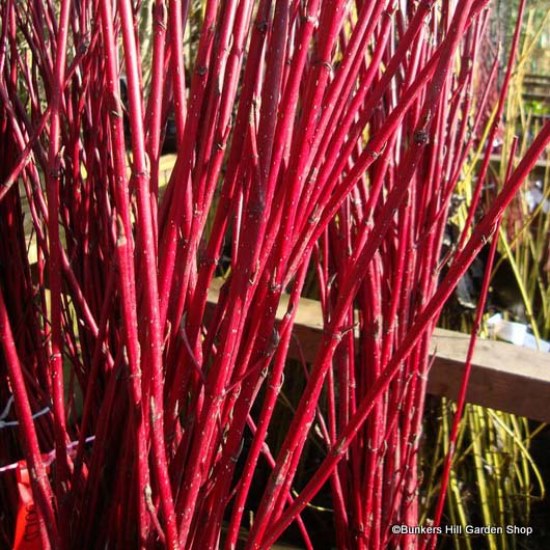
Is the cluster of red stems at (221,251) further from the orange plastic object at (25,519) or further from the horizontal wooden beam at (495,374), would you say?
the horizontal wooden beam at (495,374)

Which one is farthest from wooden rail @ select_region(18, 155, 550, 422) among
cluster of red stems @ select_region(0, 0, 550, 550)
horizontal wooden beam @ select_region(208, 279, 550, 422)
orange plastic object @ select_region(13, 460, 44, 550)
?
orange plastic object @ select_region(13, 460, 44, 550)

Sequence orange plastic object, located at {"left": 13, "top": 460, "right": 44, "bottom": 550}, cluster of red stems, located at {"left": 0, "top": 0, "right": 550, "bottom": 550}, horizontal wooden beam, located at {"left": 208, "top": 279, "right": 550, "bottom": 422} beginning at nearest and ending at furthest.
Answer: cluster of red stems, located at {"left": 0, "top": 0, "right": 550, "bottom": 550}, orange plastic object, located at {"left": 13, "top": 460, "right": 44, "bottom": 550}, horizontal wooden beam, located at {"left": 208, "top": 279, "right": 550, "bottom": 422}

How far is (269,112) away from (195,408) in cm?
35

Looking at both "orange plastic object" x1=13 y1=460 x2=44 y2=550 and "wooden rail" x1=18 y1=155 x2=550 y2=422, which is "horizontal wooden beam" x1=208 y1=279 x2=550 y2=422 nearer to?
"wooden rail" x1=18 y1=155 x2=550 y2=422

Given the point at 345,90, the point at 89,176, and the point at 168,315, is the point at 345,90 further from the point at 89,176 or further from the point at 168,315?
the point at 89,176

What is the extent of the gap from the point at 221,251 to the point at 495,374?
632 mm

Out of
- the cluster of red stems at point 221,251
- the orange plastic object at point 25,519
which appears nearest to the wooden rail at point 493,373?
the cluster of red stems at point 221,251

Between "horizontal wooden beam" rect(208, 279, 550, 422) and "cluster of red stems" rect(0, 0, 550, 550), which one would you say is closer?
"cluster of red stems" rect(0, 0, 550, 550)

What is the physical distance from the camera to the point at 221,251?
767 millimetres

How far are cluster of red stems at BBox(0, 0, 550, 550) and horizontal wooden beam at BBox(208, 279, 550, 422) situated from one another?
7.4 inches

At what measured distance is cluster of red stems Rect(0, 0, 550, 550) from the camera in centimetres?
57

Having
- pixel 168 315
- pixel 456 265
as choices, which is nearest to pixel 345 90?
pixel 456 265

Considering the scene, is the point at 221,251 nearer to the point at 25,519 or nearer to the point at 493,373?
the point at 25,519

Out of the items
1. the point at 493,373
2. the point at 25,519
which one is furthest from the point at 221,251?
the point at 493,373
